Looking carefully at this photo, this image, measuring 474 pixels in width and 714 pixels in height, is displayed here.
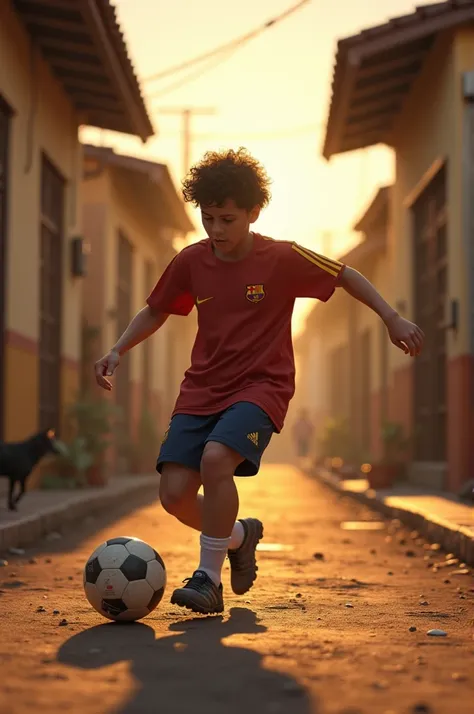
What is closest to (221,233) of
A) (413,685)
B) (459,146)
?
(413,685)

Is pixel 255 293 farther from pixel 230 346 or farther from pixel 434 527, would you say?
pixel 434 527

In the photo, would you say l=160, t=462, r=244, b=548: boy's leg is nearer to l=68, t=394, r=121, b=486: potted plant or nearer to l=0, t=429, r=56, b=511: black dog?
l=0, t=429, r=56, b=511: black dog

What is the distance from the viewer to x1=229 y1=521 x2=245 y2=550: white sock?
542 cm

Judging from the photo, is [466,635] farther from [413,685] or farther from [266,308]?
[266,308]

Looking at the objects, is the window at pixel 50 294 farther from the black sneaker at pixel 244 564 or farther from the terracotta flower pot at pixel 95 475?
the black sneaker at pixel 244 564

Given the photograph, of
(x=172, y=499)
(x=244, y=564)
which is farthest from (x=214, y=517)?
(x=244, y=564)

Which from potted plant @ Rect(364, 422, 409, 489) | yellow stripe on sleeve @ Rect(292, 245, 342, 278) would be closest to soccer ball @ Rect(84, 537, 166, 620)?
yellow stripe on sleeve @ Rect(292, 245, 342, 278)

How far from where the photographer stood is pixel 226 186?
5.07m

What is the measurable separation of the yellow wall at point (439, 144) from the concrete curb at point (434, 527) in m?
1.84

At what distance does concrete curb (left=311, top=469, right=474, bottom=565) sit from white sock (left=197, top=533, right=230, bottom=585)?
2686 mm

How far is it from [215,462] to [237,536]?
67 cm

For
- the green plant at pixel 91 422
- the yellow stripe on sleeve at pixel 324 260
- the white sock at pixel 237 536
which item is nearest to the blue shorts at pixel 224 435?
the white sock at pixel 237 536

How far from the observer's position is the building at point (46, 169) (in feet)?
38.3

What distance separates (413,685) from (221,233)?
2258 mm
